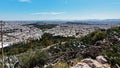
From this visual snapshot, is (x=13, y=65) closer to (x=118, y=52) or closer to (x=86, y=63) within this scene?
(x=86, y=63)

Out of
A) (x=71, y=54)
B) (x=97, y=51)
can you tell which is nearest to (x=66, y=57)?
(x=71, y=54)

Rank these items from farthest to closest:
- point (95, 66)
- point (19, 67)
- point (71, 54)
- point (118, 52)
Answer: point (71, 54) → point (19, 67) → point (118, 52) → point (95, 66)

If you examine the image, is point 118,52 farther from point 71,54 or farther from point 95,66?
point 71,54

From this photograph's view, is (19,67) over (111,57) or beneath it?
beneath

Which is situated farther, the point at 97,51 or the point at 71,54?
the point at 71,54

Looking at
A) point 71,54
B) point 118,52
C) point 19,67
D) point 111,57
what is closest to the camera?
point 111,57

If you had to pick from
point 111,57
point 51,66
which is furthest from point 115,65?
point 51,66

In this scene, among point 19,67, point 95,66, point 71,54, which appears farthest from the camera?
point 71,54

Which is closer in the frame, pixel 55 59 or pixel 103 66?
pixel 103 66

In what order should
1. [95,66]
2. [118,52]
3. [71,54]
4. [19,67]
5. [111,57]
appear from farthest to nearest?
[71,54] < [19,67] < [118,52] < [111,57] < [95,66]
